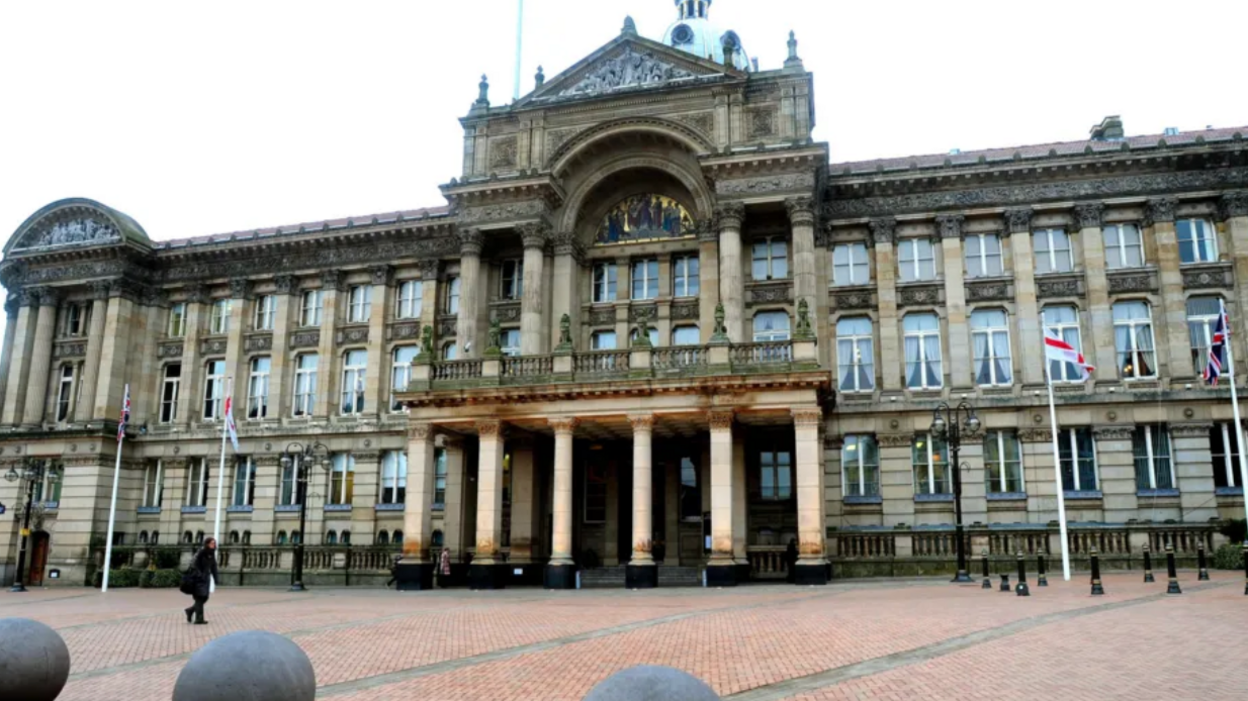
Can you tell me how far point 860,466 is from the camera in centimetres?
3612

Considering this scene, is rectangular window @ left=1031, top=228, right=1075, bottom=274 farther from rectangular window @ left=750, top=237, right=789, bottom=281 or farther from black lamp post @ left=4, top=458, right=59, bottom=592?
black lamp post @ left=4, top=458, right=59, bottom=592

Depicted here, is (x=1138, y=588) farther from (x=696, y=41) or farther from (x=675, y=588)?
(x=696, y=41)

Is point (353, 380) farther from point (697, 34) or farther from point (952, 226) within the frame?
point (697, 34)

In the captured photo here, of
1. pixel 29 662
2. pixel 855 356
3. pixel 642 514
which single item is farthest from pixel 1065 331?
pixel 29 662

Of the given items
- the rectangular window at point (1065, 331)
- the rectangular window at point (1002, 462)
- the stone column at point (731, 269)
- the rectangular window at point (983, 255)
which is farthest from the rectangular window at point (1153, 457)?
the stone column at point (731, 269)

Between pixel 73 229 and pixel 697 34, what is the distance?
135ft

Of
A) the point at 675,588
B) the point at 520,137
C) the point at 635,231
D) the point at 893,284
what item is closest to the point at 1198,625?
the point at 675,588

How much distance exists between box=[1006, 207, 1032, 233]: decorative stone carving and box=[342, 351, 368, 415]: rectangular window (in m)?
28.1

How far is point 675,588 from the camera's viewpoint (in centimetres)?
2952

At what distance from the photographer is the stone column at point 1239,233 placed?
34531 millimetres

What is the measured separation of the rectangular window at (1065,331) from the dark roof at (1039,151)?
5.94 meters

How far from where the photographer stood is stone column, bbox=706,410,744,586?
96.8 feet

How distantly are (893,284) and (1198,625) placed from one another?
77.2ft

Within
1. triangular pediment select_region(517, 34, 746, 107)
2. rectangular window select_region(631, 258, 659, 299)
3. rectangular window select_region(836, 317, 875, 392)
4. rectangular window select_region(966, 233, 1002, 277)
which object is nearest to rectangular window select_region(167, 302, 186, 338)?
triangular pediment select_region(517, 34, 746, 107)
